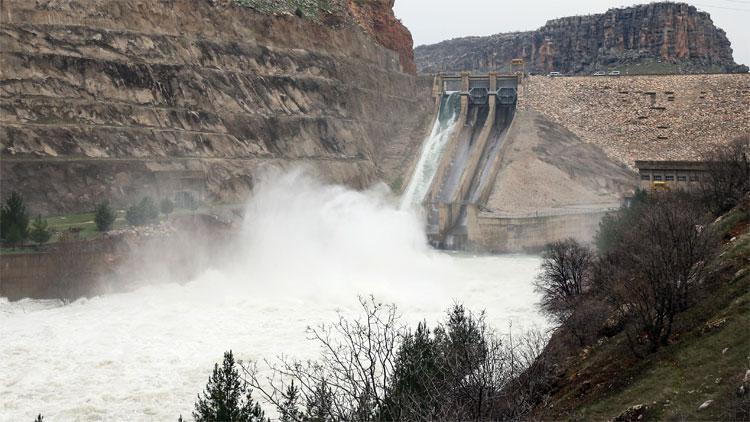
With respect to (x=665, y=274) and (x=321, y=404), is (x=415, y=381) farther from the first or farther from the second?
(x=665, y=274)

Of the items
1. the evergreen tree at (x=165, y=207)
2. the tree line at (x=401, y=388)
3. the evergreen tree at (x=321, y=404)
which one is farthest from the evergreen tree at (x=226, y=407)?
the evergreen tree at (x=165, y=207)

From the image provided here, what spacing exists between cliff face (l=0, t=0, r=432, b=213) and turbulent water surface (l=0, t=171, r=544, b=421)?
4.79 metres

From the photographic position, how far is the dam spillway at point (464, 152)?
57906mm

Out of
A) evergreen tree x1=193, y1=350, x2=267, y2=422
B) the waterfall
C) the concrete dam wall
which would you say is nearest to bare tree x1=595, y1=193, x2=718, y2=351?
evergreen tree x1=193, y1=350, x2=267, y2=422

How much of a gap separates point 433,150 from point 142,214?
100 feet

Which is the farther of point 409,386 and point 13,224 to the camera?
point 13,224

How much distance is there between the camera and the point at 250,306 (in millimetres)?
39188

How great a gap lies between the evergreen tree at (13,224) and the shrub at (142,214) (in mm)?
5642

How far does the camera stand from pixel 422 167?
6762 centimetres

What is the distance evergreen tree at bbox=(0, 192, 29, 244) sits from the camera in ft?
131

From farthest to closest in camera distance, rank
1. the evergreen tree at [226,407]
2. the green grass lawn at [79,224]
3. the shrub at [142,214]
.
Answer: the shrub at [142,214] → the green grass lawn at [79,224] → the evergreen tree at [226,407]

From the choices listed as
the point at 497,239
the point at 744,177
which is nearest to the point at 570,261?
the point at 744,177

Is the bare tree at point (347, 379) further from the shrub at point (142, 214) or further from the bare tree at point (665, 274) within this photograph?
the shrub at point (142, 214)

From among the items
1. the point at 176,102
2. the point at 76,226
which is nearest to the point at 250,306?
the point at 76,226
